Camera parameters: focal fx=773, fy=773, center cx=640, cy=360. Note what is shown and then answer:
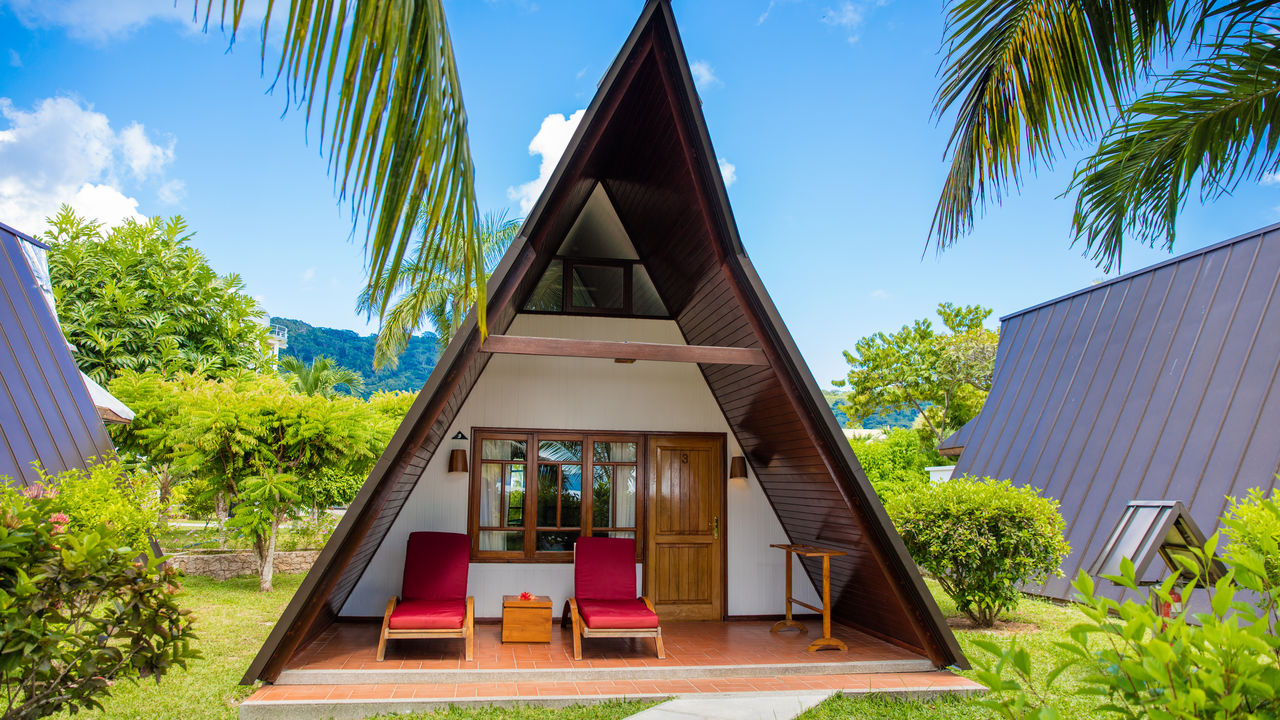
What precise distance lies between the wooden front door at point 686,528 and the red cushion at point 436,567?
2.12 m

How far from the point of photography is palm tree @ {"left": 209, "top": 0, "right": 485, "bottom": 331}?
1.29 metres

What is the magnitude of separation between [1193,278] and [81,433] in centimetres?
1209

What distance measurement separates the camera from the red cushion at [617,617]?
6.41 meters

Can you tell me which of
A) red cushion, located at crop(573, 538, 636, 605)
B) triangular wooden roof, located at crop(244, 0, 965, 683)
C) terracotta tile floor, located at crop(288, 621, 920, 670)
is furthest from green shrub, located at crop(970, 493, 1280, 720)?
red cushion, located at crop(573, 538, 636, 605)

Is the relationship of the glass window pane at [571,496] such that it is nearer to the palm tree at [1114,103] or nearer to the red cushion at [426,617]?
the red cushion at [426,617]

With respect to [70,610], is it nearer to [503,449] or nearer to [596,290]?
[503,449]

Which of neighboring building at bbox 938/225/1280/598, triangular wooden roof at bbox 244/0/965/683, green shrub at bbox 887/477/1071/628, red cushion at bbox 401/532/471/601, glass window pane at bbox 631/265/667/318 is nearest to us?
triangular wooden roof at bbox 244/0/965/683

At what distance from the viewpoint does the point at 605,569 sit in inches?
292

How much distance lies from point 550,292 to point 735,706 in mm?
4829

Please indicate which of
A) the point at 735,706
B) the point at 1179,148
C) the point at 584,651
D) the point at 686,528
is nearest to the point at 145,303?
the point at 686,528

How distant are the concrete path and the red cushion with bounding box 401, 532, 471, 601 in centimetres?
254

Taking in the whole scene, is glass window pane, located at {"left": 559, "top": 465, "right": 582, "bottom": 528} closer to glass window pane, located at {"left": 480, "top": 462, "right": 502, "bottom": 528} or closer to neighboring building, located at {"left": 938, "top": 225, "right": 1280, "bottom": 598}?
glass window pane, located at {"left": 480, "top": 462, "right": 502, "bottom": 528}

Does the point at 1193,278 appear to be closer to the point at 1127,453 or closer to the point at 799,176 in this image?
the point at 1127,453

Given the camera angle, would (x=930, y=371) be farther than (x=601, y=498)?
Yes
